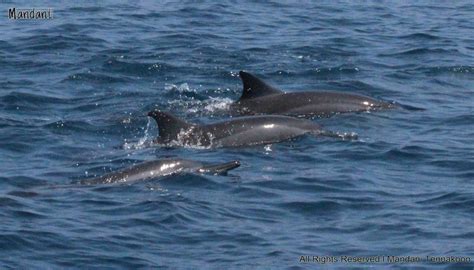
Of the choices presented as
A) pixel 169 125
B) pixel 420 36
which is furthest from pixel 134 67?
pixel 420 36

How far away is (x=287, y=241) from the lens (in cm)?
1467

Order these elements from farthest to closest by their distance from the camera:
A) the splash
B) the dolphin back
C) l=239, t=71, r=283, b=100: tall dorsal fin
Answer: l=239, t=71, r=283, b=100: tall dorsal fin → the splash → the dolphin back

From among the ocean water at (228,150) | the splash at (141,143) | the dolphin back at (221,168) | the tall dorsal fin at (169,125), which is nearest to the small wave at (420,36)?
the ocean water at (228,150)

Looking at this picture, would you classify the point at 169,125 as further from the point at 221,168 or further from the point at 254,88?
the point at 254,88

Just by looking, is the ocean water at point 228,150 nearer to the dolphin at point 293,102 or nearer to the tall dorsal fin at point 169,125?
the tall dorsal fin at point 169,125

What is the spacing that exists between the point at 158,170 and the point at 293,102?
522 cm

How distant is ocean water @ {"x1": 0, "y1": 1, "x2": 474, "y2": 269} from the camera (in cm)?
1455

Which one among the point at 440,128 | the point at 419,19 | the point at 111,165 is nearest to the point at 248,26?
the point at 419,19

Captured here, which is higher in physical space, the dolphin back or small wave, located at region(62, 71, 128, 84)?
the dolphin back

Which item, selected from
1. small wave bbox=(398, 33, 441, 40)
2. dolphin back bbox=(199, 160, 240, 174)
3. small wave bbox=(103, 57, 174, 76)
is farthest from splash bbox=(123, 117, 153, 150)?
small wave bbox=(398, 33, 441, 40)

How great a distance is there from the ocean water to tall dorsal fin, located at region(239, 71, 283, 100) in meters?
0.50

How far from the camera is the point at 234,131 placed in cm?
1988

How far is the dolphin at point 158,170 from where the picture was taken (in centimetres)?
1705

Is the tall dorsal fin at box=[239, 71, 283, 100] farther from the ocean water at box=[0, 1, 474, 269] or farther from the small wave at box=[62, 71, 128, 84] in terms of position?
the small wave at box=[62, 71, 128, 84]
